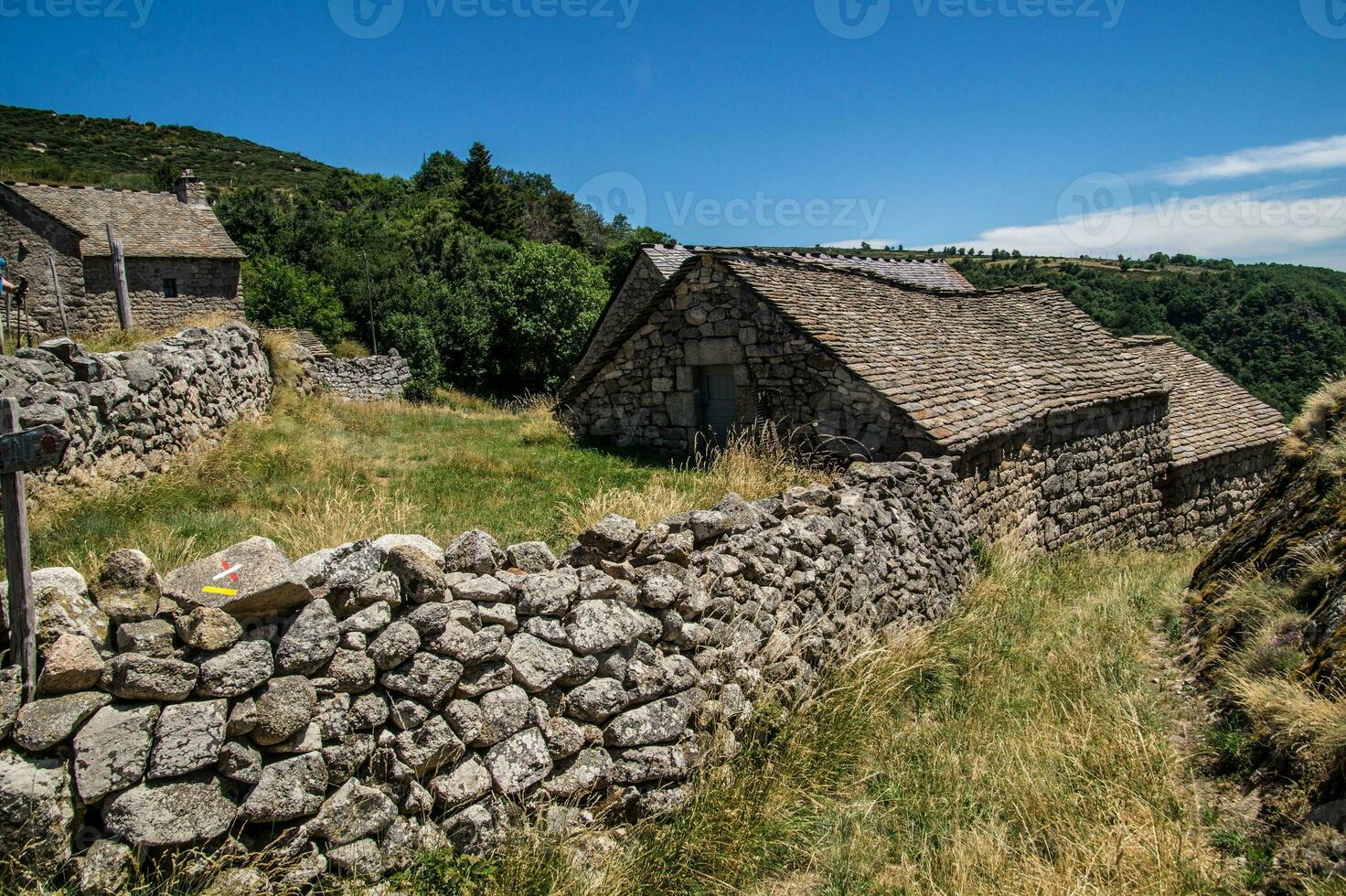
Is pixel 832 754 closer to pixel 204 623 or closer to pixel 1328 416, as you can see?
pixel 204 623

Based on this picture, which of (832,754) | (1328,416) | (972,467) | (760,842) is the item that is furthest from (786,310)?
(760,842)

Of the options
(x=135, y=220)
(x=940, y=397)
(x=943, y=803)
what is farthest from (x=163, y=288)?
(x=943, y=803)

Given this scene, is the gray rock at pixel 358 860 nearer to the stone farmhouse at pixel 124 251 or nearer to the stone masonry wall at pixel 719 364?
the stone masonry wall at pixel 719 364

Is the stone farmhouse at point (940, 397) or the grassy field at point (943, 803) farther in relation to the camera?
the stone farmhouse at point (940, 397)

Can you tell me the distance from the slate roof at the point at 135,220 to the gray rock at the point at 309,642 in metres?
23.0

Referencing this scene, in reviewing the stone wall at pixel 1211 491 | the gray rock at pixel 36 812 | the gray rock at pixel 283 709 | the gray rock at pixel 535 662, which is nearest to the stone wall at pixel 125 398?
the gray rock at pixel 36 812

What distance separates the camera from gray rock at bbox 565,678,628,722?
4164mm

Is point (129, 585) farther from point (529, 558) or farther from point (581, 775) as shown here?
point (581, 775)

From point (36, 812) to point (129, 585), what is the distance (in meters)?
0.87

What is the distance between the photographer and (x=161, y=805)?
3021 millimetres

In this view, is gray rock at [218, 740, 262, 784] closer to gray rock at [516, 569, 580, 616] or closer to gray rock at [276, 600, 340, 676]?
gray rock at [276, 600, 340, 676]

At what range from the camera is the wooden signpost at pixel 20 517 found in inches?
115

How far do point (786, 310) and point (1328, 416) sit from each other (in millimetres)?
6021

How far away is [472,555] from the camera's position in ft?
13.5
